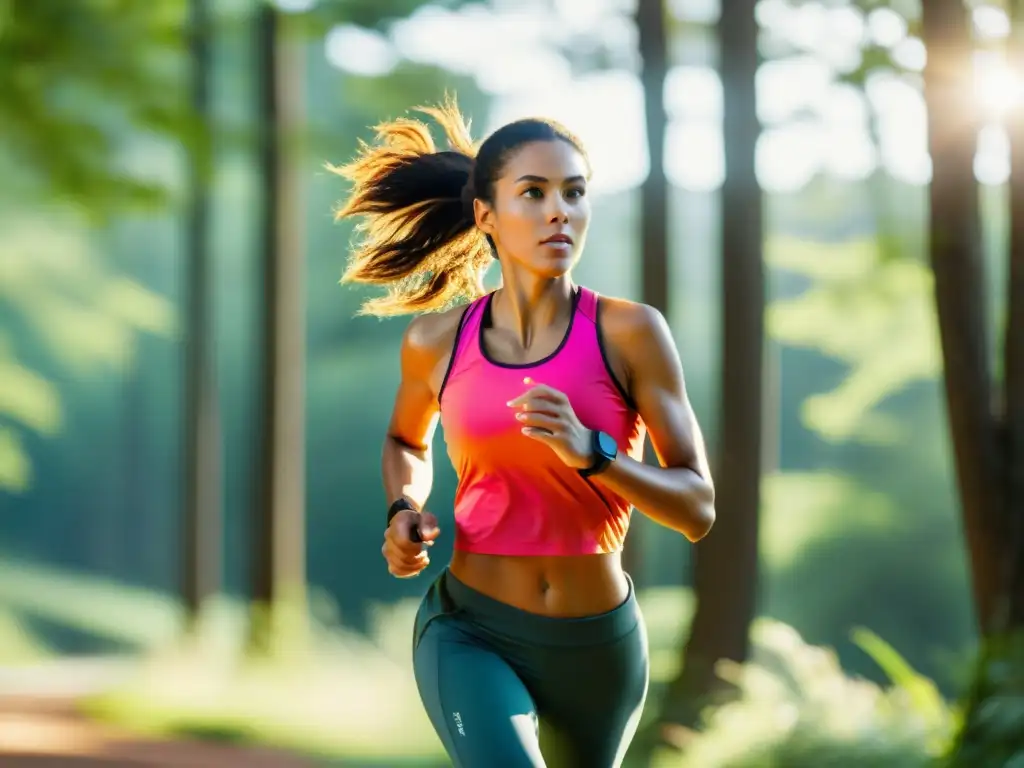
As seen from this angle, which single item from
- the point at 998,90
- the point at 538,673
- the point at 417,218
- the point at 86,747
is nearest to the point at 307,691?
the point at 86,747

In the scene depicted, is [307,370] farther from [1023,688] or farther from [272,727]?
[1023,688]

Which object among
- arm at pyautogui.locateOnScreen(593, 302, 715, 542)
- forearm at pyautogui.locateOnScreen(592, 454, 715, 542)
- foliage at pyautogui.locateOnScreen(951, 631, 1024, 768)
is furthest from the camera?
foliage at pyautogui.locateOnScreen(951, 631, 1024, 768)

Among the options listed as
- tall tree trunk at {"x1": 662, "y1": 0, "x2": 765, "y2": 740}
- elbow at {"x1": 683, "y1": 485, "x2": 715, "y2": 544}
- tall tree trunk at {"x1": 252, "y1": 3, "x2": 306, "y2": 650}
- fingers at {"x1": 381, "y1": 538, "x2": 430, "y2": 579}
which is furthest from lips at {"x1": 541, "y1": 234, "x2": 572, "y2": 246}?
tall tree trunk at {"x1": 252, "y1": 3, "x2": 306, "y2": 650}

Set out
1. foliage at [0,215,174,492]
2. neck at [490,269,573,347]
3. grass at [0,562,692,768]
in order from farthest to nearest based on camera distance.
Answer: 1. foliage at [0,215,174,492]
2. grass at [0,562,692,768]
3. neck at [490,269,573,347]

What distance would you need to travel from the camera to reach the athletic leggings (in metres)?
3.46

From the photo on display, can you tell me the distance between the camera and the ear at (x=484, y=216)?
3.80 m

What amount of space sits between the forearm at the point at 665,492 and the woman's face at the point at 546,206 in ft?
1.93

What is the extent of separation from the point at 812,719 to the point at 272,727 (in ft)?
16.5

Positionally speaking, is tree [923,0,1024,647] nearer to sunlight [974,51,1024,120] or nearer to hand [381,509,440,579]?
sunlight [974,51,1024,120]

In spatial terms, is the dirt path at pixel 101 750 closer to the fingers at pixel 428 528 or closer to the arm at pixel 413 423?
the arm at pixel 413 423

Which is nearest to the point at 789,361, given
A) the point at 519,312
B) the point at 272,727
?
the point at 272,727

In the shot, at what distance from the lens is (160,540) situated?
34.8m

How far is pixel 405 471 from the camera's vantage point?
157 inches

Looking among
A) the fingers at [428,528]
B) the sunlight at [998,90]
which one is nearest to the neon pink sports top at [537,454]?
the fingers at [428,528]
